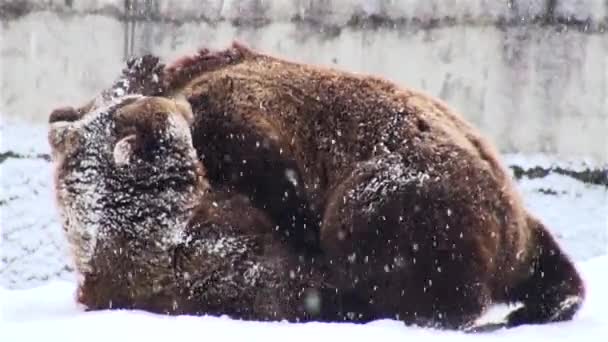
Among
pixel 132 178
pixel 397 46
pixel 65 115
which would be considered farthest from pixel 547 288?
pixel 397 46

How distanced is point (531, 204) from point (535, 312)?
219cm

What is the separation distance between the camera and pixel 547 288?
3.21 meters

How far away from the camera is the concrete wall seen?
5.11m

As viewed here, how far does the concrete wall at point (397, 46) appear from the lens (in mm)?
5113

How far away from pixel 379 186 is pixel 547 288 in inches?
22.4

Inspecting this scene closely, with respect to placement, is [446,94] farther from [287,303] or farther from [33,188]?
[287,303]

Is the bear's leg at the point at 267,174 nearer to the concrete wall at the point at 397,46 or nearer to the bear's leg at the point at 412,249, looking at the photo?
the bear's leg at the point at 412,249

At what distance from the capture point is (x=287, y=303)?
293 cm

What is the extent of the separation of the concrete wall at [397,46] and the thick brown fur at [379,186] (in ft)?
6.19

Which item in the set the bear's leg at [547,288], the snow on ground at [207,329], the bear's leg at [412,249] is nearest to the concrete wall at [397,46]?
the bear's leg at [547,288]

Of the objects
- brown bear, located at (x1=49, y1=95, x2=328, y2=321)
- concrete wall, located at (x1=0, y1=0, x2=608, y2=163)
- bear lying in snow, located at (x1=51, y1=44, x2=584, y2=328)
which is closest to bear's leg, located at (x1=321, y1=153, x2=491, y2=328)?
bear lying in snow, located at (x1=51, y1=44, x2=584, y2=328)

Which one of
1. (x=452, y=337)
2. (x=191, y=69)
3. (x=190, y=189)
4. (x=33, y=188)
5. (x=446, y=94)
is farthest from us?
(x=33, y=188)

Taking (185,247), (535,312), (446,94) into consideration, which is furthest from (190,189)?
(446,94)

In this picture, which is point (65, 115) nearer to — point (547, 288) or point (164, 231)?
point (164, 231)
